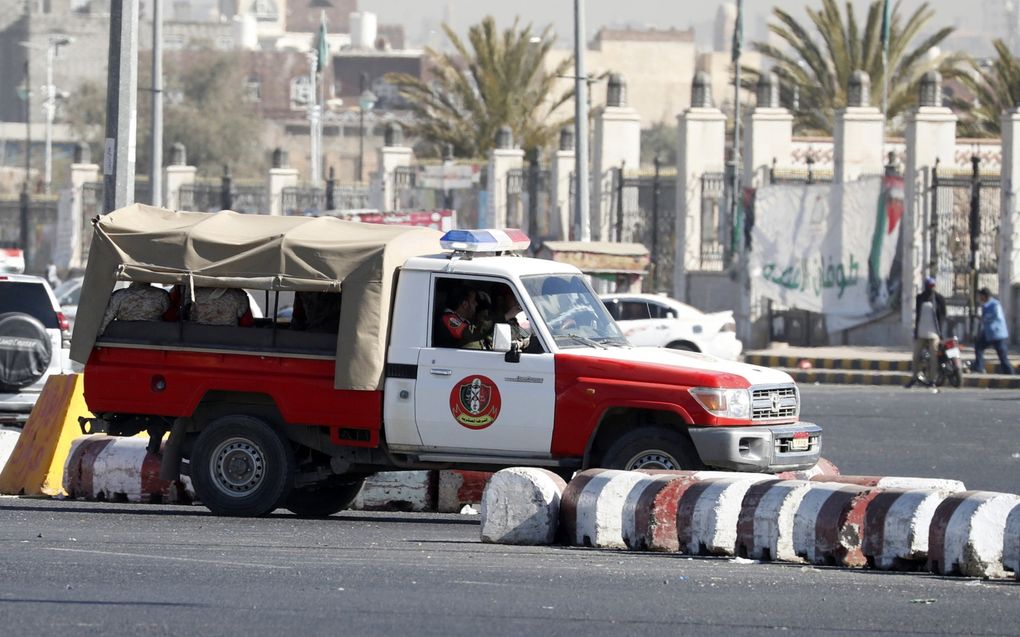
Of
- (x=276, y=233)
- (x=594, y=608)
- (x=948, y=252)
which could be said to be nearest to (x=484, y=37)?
(x=948, y=252)

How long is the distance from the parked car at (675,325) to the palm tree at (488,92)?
22.9 metres

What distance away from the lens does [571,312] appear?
12398mm

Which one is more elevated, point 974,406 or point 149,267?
point 149,267

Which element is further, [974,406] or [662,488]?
[974,406]

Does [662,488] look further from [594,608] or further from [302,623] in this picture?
[302,623]

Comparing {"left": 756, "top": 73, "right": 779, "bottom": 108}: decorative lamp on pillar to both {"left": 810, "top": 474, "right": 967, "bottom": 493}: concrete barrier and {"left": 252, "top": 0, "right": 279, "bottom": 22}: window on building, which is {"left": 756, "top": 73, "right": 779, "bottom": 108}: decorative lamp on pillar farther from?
{"left": 252, "top": 0, "right": 279, "bottom": 22}: window on building

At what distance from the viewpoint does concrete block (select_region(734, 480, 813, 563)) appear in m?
10.5

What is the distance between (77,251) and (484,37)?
44.8ft

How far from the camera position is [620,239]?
38406 mm

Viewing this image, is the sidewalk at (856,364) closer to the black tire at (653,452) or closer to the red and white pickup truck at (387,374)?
the red and white pickup truck at (387,374)

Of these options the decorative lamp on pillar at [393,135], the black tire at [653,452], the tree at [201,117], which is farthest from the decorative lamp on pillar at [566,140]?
the tree at [201,117]

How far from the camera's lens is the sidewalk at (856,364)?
28.9 metres

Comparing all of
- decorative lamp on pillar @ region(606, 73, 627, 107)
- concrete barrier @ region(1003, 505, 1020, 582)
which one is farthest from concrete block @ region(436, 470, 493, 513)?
decorative lamp on pillar @ region(606, 73, 627, 107)

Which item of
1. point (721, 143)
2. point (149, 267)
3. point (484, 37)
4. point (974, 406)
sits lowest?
point (974, 406)
